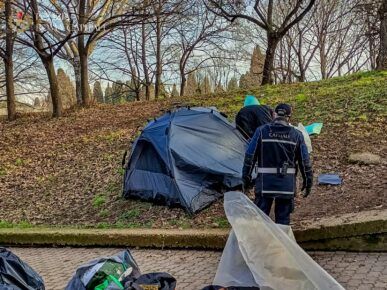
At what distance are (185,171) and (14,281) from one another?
4247mm

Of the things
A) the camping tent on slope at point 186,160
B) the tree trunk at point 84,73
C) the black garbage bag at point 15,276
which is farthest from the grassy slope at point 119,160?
the black garbage bag at point 15,276

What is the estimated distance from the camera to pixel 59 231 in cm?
727

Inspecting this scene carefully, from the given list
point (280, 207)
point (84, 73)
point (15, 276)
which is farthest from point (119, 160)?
point (84, 73)

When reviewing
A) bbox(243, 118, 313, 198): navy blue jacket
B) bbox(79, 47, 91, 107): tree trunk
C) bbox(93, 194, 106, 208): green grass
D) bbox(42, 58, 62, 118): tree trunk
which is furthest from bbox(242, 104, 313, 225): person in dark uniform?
bbox(79, 47, 91, 107): tree trunk

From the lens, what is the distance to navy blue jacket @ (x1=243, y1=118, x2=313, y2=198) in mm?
5039

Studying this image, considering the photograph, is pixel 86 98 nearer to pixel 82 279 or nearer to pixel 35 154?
pixel 35 154

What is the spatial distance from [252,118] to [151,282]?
5.43 metres

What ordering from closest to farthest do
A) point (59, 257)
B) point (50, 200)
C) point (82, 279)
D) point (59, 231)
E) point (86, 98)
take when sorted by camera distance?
1. point (82, 279)
2. point (59, 257)
3. point (59, 231)
4. point (50, 200)
5. point (86, 98)

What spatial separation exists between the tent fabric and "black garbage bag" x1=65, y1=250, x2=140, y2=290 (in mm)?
844

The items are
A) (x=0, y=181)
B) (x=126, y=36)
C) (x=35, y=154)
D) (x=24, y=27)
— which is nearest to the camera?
(x=0, y=181)

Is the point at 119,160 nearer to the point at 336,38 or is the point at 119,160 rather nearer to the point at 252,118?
the point at 252,118

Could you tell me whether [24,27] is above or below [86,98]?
above

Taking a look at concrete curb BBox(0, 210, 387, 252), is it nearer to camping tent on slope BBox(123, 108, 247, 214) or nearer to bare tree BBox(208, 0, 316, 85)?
camping tent on slope BBox(123, 108, 247, 214)

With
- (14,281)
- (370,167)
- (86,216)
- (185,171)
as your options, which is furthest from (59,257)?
(370,167)
